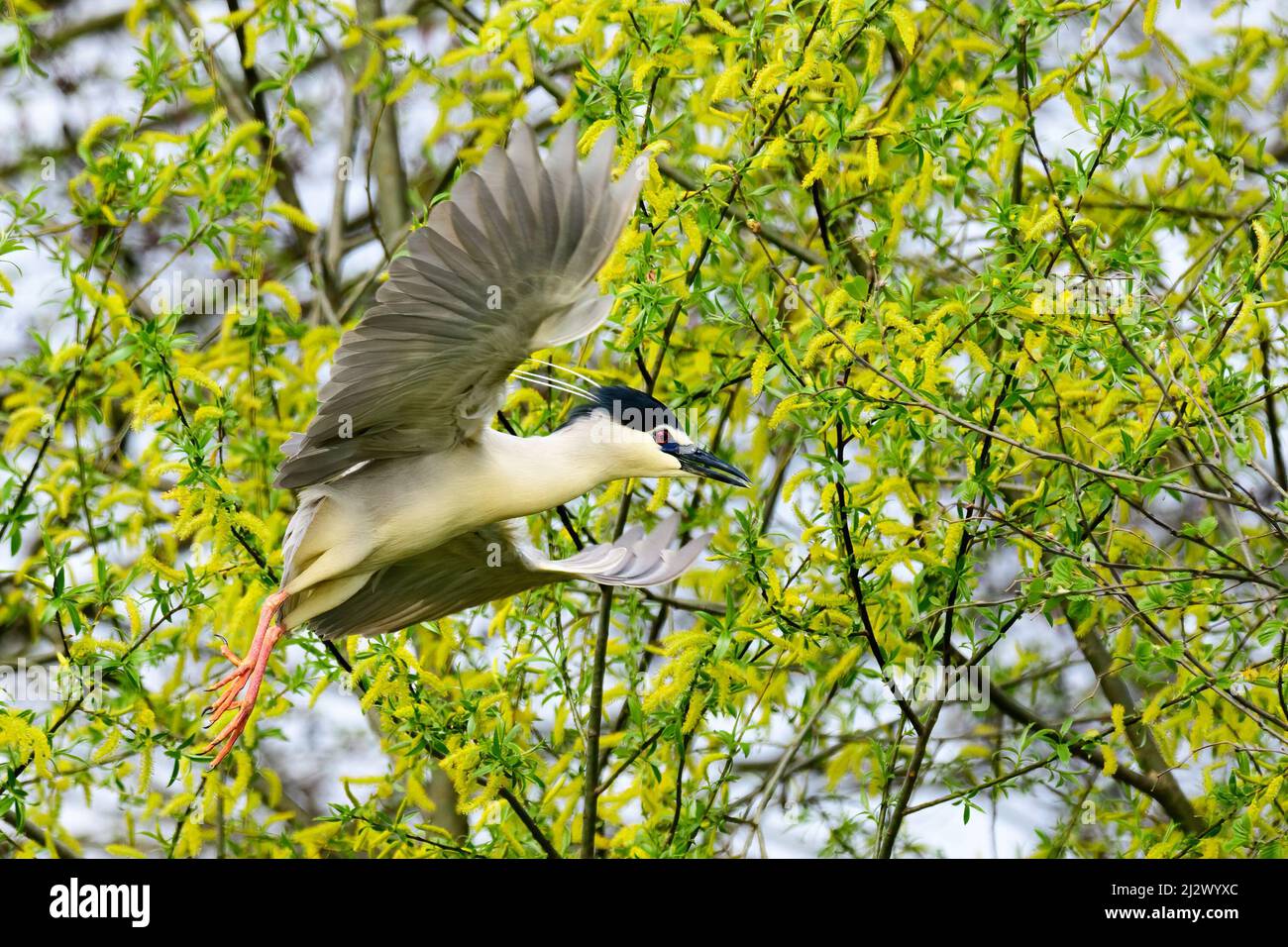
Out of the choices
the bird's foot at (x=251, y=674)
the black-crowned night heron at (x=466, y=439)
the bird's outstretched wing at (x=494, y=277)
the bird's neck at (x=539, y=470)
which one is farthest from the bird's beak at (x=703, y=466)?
the bird's foot at (x=251, y=674)

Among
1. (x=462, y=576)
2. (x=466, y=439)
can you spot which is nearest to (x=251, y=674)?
(x=462, y=576)

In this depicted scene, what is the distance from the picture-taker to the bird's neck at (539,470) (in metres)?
3.08

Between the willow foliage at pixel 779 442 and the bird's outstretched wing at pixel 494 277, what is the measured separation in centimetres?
28

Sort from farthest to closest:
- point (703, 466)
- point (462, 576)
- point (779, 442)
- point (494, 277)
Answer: point (779, 442) < point (462, 576) < point (703, 466) < point (494, 277)

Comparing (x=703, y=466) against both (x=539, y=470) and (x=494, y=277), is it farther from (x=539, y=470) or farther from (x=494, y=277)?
(x=494, y=277)

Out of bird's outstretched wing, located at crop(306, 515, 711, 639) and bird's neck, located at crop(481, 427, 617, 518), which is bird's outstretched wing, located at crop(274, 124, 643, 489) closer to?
bird's neck, located at crop(481, 427, 617, 518)

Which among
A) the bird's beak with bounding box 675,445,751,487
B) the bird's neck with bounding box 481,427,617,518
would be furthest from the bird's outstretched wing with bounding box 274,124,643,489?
the bird's beak with bounding box 675,445,751,487

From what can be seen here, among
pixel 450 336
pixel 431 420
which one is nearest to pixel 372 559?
pixel 431 420

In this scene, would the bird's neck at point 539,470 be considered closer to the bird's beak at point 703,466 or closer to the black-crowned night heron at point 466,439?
the black-crowned night heron at point 466,439

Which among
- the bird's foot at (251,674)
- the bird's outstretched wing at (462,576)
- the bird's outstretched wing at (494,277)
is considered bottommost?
the bird's foot at (251,674)

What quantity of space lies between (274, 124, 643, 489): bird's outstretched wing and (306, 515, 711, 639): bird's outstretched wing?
0.53 m

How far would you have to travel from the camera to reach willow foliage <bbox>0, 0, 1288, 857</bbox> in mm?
3037

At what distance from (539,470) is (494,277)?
1.52ft

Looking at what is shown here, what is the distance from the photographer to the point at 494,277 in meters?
2.76
